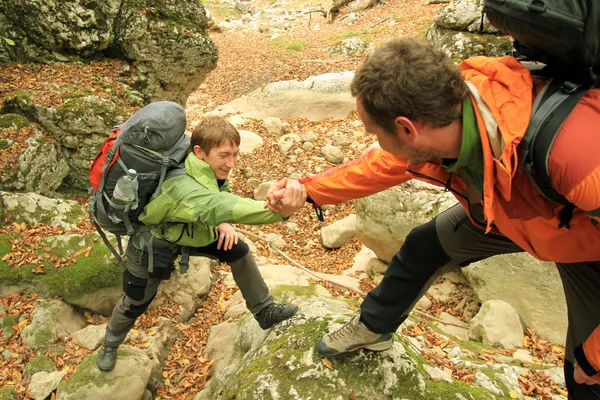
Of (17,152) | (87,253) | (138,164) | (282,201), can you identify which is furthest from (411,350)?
(17,152)

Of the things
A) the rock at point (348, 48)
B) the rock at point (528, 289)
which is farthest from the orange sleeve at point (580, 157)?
the rock at point (348, 48)

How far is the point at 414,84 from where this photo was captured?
85.8 inches

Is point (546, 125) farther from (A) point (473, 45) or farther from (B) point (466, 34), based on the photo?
(B) point (466, 34)

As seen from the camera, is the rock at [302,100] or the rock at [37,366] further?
the rock at [302,100]

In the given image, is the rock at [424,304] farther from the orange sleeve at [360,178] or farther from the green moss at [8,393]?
the green moss at [8,393]

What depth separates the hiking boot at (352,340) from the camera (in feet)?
11.2

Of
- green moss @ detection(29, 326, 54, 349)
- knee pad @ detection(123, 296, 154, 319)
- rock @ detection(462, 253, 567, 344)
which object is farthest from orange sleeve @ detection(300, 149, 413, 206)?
green moss @ detection(29, 326, 54, 349)

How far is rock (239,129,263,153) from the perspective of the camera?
10.9m

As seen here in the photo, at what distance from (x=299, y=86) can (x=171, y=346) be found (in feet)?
30.6

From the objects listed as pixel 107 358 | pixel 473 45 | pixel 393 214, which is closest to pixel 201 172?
pixel 107 358

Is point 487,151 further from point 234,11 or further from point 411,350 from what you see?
point 234,11

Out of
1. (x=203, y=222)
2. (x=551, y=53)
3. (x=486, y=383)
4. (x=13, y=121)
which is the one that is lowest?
(x=486, y=383)

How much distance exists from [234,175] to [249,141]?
56.4 inches

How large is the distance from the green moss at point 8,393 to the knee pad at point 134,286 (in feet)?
5.51
